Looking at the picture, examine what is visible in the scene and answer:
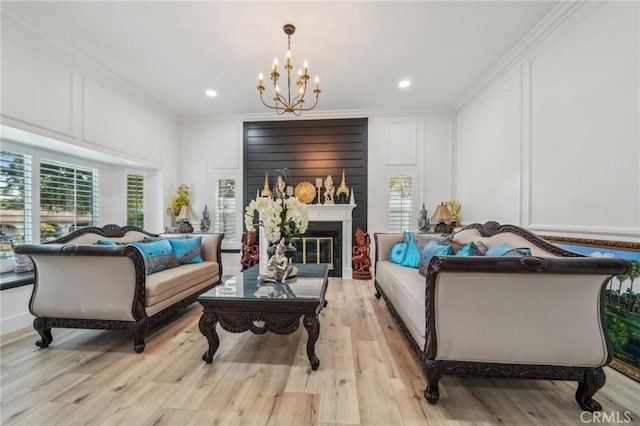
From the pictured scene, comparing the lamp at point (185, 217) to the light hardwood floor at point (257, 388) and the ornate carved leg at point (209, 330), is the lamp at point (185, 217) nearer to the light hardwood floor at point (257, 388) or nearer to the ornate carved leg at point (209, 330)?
the light hardwood floor at point (257, 388)

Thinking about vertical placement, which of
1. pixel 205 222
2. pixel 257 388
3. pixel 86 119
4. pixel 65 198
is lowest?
pixel 257 388

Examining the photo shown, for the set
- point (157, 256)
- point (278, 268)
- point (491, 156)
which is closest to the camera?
point (278, 268)

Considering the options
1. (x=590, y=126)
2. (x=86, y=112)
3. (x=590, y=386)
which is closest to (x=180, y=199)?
(x=86, y=112)

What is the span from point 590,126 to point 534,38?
1.20 metres

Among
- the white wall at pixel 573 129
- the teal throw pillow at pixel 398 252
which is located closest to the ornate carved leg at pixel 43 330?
the teal throw pillow at pixel 398 252

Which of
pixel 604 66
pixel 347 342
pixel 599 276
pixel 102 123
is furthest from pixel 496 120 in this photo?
pixel 102 123

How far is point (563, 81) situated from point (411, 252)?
2.18 metres

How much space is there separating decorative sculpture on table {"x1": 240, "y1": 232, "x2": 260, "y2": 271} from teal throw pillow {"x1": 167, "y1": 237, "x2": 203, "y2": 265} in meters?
1.12

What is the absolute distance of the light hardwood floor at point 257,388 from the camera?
4.64 feet

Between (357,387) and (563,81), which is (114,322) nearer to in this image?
(357,387)

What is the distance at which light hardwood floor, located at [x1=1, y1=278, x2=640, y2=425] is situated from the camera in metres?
1.41

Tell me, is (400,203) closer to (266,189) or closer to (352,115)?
(352,115)

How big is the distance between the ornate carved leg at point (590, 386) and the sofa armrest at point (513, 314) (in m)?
0.06

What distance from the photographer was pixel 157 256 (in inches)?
111
